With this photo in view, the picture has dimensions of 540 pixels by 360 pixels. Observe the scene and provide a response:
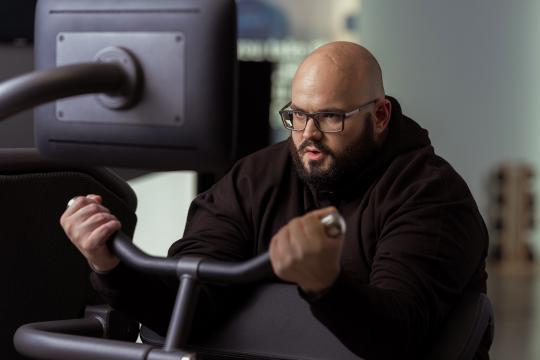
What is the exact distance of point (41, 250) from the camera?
6.09 ft

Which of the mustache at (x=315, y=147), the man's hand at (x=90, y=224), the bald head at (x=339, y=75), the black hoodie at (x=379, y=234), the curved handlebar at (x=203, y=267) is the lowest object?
the black hoodie at (x=379, y=234)

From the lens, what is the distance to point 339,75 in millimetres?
2197

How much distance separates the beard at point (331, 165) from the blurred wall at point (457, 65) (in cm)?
521

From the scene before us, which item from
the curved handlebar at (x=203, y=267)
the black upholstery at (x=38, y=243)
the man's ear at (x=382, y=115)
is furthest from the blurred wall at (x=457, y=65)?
the curved handlebar at (x=203, y=267)

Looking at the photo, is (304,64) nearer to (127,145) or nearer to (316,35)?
(127,145)

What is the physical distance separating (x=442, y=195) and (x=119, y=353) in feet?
3.44

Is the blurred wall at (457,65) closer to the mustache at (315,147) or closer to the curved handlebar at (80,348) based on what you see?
the mustache at (315,147)

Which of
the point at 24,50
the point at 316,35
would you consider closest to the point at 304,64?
the point at 24,50

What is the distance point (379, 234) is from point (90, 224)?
0.88m

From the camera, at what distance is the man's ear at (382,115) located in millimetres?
2264

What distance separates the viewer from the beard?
7.06 ft

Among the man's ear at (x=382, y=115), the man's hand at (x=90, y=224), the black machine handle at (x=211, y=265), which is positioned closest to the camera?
the black machine handle at (x=211, y=265)

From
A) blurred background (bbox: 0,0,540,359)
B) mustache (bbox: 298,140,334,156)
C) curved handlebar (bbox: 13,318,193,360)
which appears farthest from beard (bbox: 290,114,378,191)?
blurred background (bbox: 0,0,540,359)

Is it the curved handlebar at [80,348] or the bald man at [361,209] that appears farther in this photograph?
the bald man at [361,209]
